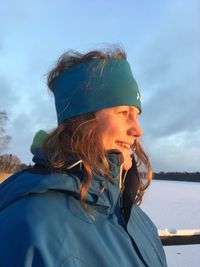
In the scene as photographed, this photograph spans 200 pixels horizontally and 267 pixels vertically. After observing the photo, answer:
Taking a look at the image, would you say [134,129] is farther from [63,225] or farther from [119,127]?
[63,225]

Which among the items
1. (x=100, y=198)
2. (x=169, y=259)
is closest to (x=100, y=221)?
(x=100, y=198)

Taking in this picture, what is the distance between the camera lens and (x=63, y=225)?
4.04 ft

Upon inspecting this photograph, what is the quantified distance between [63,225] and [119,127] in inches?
17.1

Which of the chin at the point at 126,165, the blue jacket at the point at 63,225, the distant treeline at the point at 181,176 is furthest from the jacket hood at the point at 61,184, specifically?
the distant treeline at the point at 181,176

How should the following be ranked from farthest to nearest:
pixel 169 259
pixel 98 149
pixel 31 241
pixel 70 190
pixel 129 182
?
pixel 169 259, pixel 129 182, pixel 98 149, pixel 70 190, pixel 31 241

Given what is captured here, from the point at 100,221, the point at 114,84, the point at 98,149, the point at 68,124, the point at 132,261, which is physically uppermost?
the point at 114,84

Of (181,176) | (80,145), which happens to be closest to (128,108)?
(80,145)

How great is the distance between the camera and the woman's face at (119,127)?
1.45m

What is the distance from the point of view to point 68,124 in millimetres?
1495

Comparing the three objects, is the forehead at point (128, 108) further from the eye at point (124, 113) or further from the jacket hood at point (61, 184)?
the jacket hood at point (61, 184)

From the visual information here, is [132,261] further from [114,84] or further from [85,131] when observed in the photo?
[114,84]

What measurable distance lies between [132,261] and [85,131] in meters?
0.48

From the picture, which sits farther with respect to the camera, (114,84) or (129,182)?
(129,182)

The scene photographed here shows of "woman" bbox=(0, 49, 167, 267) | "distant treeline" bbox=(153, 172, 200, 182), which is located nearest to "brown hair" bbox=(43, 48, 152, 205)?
"woman" bbox=(0, 49, 167, 267)
